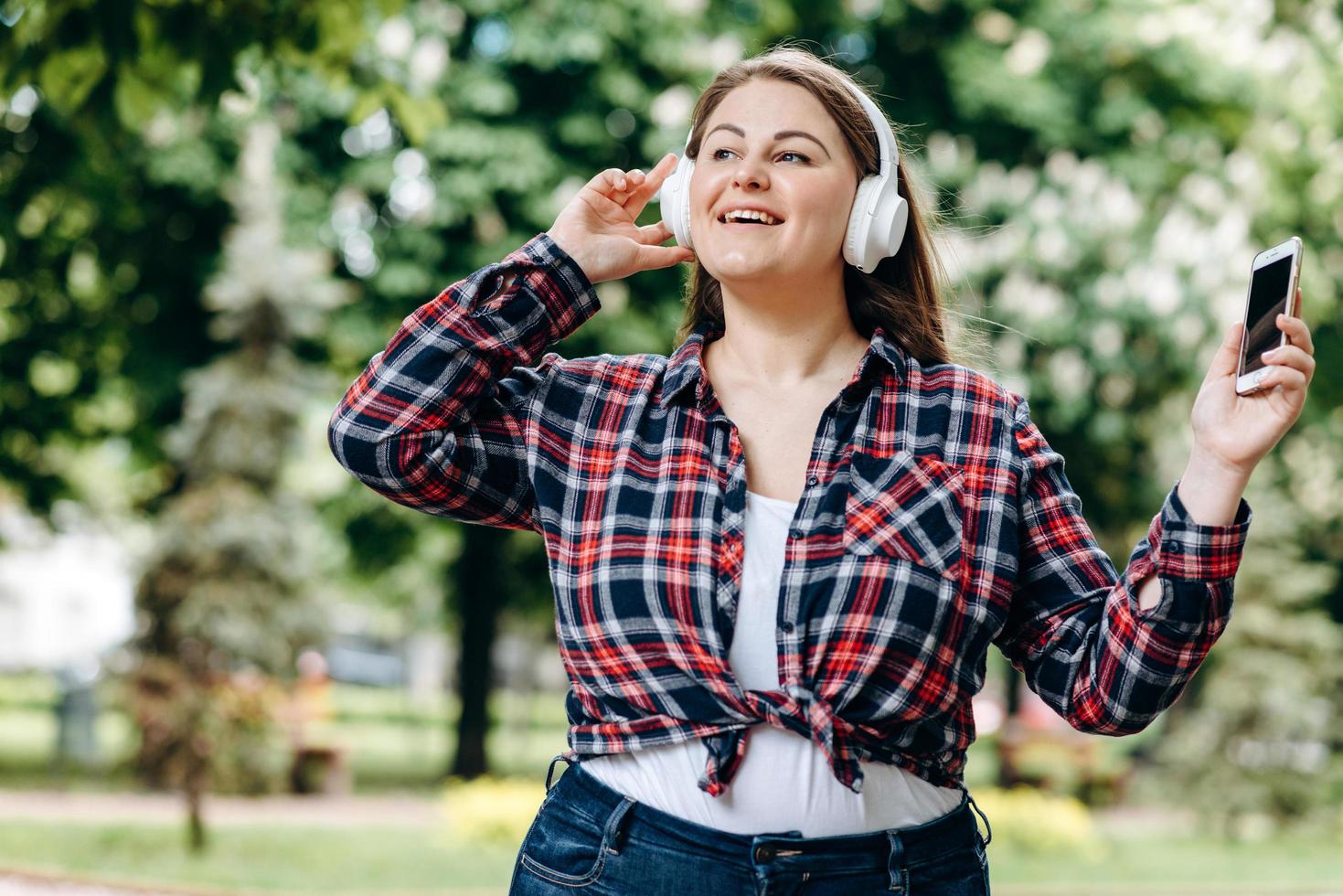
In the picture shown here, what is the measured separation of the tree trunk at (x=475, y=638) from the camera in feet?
50.5

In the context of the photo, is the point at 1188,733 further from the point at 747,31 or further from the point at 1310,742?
the point at 747,31

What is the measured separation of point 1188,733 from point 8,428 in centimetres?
1176

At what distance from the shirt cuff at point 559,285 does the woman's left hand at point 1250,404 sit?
0.87 metres

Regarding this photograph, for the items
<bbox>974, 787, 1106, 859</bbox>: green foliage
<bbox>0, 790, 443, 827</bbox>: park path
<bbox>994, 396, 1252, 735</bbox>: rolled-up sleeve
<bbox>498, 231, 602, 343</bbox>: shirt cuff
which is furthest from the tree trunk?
<bbox>994, 396, 1252, 735</bbox>: rolled-up sleeve

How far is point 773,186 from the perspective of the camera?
2.09 meters

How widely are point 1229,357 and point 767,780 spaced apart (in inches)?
31.1

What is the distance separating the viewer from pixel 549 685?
4134 centimetres

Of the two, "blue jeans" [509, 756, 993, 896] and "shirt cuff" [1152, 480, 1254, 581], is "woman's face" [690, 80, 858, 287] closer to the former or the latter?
"shirt cuff" [1152, 480, 1254, 581]

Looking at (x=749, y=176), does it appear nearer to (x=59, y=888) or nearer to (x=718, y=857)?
(x=718, y=857)

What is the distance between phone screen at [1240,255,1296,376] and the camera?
1.82 meters

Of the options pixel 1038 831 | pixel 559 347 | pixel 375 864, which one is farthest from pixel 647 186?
pixel 1038 831

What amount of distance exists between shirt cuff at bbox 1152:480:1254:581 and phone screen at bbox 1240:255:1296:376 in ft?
0.61

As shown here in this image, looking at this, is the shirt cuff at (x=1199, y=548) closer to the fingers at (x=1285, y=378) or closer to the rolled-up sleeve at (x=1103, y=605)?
the rolled-up sleeve at (x=1103, y=605)

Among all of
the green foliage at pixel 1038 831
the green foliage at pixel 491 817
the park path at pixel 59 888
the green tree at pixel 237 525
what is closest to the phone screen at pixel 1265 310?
the park path at pixel 59 888
